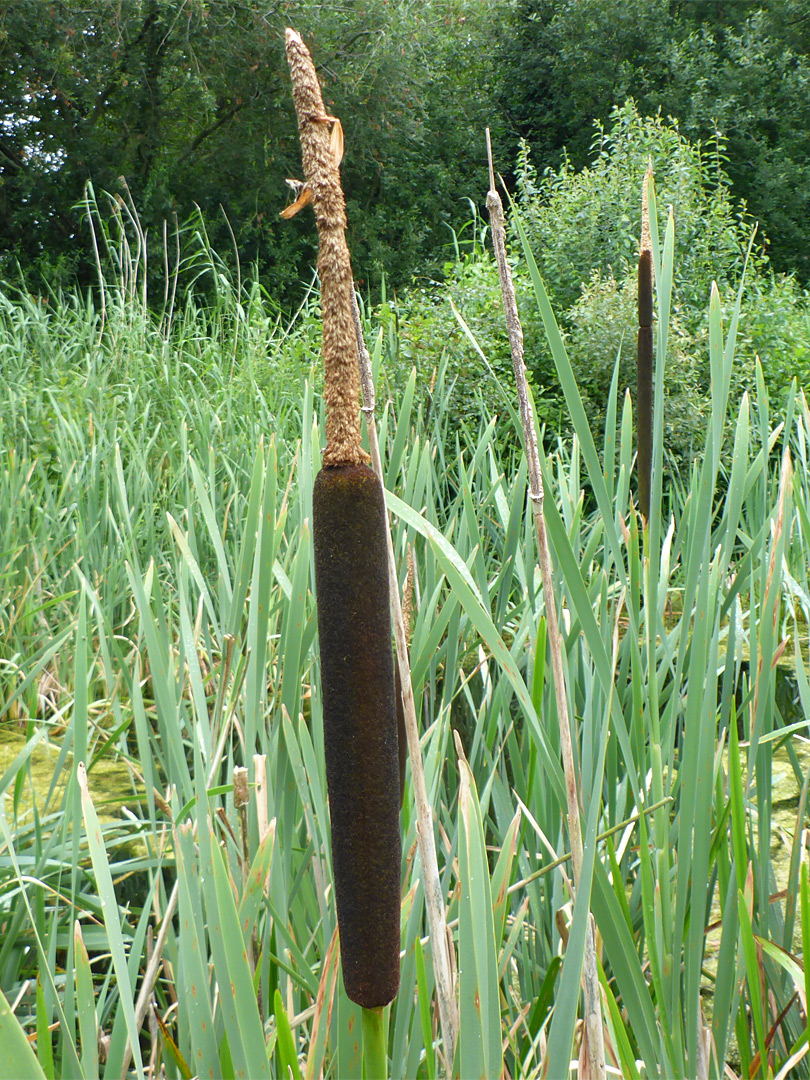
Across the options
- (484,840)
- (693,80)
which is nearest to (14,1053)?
(484,840)

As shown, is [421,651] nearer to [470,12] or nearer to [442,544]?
[442,544]

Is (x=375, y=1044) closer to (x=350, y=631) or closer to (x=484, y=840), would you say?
(x=350, y=631)

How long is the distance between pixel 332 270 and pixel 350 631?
0.13 m

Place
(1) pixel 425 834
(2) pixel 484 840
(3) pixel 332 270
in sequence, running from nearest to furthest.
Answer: (3) pixel 332 270 < (1) pixel 425 834 < (2) pixel 484 840

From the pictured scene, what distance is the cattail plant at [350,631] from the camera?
12.1 inches

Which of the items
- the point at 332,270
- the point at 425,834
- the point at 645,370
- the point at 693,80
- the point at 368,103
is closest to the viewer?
the point at 332,270

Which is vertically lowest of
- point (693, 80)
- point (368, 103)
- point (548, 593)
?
point (548, 593)

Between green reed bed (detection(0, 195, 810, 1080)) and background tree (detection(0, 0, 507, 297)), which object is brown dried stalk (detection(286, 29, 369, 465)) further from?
background tree (detection(0, 0, 507, 297))

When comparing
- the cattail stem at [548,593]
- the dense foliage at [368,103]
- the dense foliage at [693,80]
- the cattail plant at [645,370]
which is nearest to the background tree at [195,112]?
the dense foliage at [368,103]

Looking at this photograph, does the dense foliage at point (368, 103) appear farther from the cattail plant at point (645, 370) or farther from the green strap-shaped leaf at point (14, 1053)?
the green strap-shaped leaf at point (14, 1053)

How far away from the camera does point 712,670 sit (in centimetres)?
64

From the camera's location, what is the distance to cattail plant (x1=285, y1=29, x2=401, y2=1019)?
0.31 metres

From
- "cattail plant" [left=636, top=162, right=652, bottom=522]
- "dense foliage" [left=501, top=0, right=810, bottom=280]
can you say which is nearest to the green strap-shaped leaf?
"cattail plant" [left=636, top=162, right=652, bottom=522]

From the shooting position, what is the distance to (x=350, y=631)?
13.1 inches
